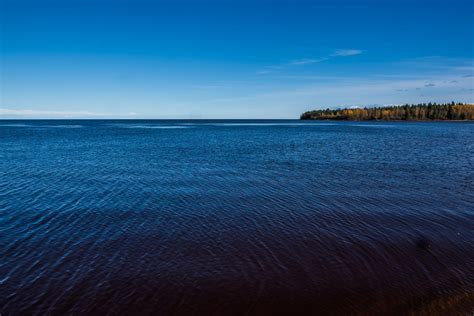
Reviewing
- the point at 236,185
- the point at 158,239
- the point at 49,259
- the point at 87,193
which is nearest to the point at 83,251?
the point at 49,259

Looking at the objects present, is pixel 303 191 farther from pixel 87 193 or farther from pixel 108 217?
pixel 87 193

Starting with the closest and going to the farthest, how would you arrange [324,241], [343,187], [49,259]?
1. [49,259]
2. [324,241]
3. [343,187]

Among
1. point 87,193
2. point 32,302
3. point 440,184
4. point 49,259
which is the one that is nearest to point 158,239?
point 49,259

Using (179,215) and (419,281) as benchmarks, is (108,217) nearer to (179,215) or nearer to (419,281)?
(179,215)

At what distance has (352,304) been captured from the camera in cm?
879

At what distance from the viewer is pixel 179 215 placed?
1625 cm

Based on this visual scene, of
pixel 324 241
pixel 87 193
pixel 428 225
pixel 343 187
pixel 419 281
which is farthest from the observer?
pixel 343 187

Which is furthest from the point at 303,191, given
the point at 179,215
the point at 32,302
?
the point at 32,302

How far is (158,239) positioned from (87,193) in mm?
10549

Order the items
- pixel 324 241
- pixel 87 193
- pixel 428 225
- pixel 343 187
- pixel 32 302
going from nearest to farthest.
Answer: pixel 32 302, pixel 324 241, pixel 428 225, pixel 87 193, pixel 343 187

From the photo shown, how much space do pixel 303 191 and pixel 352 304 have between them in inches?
489

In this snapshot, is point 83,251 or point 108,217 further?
point 108,217

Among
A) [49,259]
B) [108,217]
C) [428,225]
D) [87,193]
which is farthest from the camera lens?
[87,193]

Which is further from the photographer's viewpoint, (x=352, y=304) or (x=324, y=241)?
(x=324, y=241)
